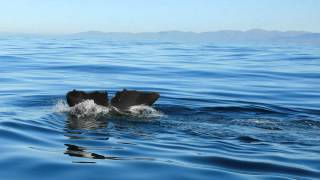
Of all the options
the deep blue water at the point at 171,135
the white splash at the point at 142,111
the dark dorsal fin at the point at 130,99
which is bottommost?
the deep blue water at the point at 171,135

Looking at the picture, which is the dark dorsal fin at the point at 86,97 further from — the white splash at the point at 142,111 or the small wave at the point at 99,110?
the white splash at the point at 142,111

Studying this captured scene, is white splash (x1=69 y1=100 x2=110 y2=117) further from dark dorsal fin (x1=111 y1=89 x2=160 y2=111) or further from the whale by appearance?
dark dorsal fin (x1=111 y1=89 x2=160 y2=111)

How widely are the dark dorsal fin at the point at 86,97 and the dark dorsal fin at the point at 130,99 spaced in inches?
10.9

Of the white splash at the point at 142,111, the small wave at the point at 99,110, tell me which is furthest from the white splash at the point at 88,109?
the white splash at the point at 142,111

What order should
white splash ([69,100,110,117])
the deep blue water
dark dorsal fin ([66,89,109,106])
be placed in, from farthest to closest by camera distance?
dark dorsal fin ([66,89,109,106]) < white splash ([69,100,110,117]) < the deep blue water

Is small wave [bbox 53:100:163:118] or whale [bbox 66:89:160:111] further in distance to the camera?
whale [bbox 66:89:160:111]

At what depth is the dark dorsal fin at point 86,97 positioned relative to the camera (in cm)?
1108

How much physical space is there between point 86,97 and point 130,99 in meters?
0.80

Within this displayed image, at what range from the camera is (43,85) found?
1783 centimetres

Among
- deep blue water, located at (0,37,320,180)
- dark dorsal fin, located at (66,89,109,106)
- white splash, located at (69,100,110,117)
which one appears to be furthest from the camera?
dark dorsal fin, located at (66,89,109,106)

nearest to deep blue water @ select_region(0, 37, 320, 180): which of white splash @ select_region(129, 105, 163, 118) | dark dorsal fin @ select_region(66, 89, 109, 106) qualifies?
white splash @ select_region(129, 105, 163, 118)

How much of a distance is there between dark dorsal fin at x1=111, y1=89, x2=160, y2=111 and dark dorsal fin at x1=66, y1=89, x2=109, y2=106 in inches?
10.9

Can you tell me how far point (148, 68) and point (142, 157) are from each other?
1735 centimetres

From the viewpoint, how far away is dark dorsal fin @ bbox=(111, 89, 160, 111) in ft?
37.2
